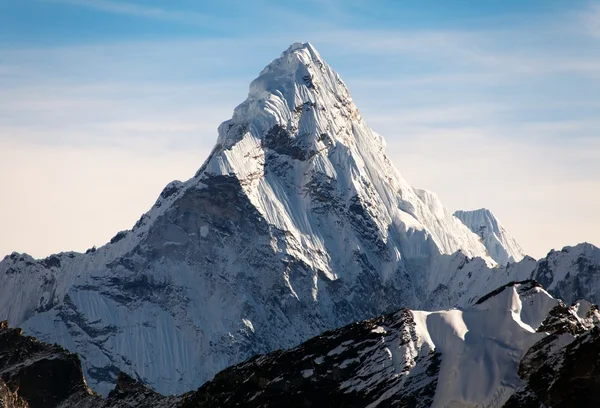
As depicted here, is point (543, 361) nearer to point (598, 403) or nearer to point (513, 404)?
point (513, 404)

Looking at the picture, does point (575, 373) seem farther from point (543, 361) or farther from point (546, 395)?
point (543, 361)

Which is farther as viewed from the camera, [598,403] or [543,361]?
[543,361]

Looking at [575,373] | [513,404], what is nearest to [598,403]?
[575,373]

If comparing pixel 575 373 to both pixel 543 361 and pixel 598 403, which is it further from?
pixel 543 361

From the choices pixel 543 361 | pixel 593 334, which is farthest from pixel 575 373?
pixel 543 361

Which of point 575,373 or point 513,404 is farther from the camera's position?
point 513,404

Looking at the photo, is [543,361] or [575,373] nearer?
[575,373]
